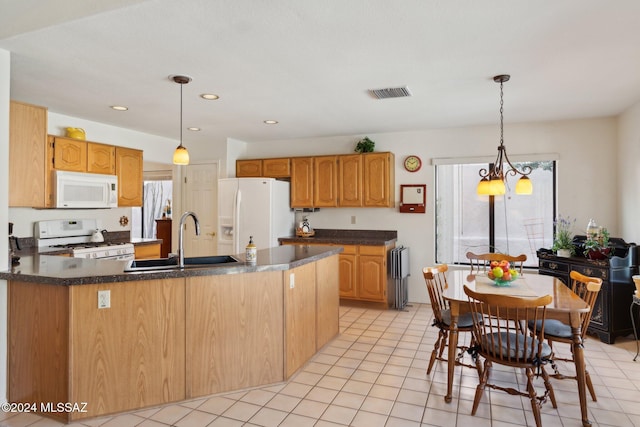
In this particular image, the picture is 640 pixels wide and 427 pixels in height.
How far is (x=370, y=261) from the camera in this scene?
5.09 metres

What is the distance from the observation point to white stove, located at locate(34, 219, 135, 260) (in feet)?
13.8

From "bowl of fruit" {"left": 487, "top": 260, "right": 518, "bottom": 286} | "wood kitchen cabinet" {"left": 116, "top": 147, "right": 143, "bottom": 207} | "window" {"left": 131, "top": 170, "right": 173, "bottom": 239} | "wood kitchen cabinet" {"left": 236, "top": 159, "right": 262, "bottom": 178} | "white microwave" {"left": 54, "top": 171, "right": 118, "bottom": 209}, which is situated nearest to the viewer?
"bowl of fruit" {"left": 487, "top": 260, "right": 518, "bottom": 286}

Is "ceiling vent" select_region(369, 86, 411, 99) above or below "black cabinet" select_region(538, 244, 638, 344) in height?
above

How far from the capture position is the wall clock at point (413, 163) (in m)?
5.32

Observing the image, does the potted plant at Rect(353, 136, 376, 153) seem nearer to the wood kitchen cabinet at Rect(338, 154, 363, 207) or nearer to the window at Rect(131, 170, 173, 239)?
the wood kitchen cabinet at Rect(338, 154, 363, 207)

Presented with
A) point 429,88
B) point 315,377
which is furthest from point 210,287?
point 429,88

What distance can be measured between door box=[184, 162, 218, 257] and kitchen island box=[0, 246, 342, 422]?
9.37 ft

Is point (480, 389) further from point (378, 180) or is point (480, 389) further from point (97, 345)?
point (378, 180)

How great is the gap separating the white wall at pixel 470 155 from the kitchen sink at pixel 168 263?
9.78ft

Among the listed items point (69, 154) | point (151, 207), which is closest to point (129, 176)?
point (69, 154)

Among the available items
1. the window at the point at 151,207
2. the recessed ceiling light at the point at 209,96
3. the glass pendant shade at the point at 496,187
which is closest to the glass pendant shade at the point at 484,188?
the glass pendant shade at the point at 496,187

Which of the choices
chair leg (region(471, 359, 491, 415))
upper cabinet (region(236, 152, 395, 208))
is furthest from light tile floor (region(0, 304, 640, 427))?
upper cabinet (region(236, 152, 395, 208))

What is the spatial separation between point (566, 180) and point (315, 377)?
3862mm

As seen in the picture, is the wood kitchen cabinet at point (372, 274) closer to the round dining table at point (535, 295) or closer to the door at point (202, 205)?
the round dining table at point (535, 295)
